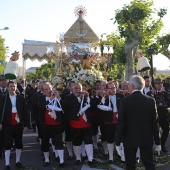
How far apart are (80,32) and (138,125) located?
995 centimetres

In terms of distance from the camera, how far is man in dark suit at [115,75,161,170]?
17.6 ft

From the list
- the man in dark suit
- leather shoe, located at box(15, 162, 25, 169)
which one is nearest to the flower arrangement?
leather shoe, located at box(15, 162, 25, 169)

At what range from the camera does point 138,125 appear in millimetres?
5383

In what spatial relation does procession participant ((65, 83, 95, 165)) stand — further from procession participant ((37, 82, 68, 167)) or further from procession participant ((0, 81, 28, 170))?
procession participant ((0, 81, 28, 170))

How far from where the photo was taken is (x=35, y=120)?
8.70 meters

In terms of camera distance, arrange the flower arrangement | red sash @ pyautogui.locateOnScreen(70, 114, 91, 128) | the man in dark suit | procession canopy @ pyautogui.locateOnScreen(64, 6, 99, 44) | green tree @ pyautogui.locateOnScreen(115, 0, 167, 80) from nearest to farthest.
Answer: the man in dark suit < red sash @ pyautogui.locateOnScreen(70, 114, 91, 128) < the flower arrangement < procession canopy @ pyautogui.locateOnScreen(64, 6, 99, 44) < green tree @ pyautogui.locateOnScreen(115, 0, 167, 80)

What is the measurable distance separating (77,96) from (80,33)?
741 centimetres

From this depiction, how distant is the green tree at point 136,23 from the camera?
1884 cm

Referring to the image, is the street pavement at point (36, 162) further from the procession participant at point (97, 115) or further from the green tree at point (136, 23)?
the green tree at point (136, 23)

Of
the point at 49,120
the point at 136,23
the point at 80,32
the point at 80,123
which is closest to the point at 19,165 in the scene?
the point at 49,120

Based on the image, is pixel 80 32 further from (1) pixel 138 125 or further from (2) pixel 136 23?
(1) pixel 138 125

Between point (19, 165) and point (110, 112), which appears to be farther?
point (110, 112)

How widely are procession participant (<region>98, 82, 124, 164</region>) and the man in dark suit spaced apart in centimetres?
238

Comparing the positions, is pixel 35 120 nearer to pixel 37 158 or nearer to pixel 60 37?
pixel 37 158
